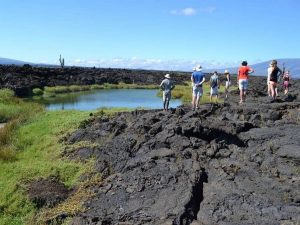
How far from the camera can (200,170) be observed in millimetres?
14875

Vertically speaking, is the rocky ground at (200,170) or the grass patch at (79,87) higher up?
the rocky ground at (200,170)

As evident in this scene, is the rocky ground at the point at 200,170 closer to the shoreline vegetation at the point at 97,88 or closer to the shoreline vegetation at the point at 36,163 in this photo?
the shoreline vegetation at the point at 36,163

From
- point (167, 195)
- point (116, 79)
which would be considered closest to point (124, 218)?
point (167, 195)

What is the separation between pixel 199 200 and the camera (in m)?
13.4

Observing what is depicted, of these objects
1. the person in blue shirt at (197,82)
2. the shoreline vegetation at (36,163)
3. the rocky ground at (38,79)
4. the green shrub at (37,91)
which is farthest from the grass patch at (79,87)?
the person in blue shirt at (197,82)

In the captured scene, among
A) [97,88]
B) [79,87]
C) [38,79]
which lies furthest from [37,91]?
[97,88]

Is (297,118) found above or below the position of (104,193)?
above

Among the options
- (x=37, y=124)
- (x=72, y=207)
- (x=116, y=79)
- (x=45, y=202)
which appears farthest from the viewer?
(x=116, y=79)

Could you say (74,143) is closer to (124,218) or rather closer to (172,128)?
(172,128)

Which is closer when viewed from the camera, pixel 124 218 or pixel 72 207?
pixel 124 218

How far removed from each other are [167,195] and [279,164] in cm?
369

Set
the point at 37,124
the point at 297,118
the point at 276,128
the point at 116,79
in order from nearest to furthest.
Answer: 1. the point at 276,128
2. the point at 297,118
3. the point at 37,124
4. the point at 116,79

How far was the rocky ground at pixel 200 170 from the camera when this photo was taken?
497 inches

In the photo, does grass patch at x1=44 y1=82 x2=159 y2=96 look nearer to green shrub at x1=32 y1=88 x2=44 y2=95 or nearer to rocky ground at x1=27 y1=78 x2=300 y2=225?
green shrub at x1=32 y1=88 x2=44 y2=95
